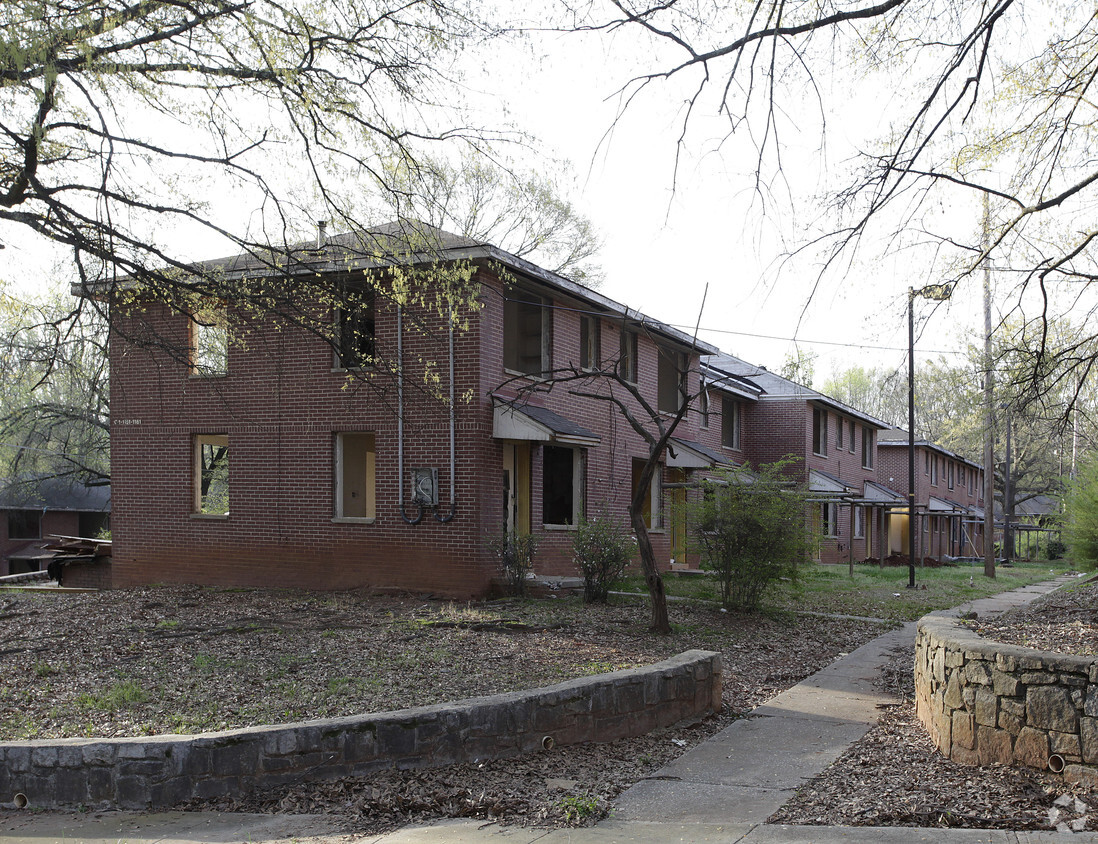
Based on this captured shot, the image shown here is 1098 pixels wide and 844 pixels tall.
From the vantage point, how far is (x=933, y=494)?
45500 mm

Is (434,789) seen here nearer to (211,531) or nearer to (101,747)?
(101,747)

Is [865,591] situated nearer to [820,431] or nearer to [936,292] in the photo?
[820,431]

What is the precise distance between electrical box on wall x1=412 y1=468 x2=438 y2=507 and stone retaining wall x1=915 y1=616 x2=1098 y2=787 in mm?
9759

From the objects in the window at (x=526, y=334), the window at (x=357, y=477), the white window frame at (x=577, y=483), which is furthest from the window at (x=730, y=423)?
the window at (x=357, y=477)

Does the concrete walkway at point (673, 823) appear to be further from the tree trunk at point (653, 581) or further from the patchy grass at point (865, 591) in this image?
the patchy grass at point (865, 591)

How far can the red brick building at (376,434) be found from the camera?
15.2m

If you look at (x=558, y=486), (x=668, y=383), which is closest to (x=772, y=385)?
(x=668, y=383)

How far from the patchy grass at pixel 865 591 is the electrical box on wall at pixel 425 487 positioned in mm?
3797

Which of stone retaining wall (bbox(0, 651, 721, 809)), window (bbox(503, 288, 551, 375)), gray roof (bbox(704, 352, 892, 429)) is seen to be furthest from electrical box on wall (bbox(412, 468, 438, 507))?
gray roof (bbox(704, 352, 892, 429))

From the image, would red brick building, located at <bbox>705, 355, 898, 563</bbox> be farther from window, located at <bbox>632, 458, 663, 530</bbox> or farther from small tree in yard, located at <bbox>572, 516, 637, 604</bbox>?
small tree in yard, located at <bbox>572, 516, 637, 604</bbox>

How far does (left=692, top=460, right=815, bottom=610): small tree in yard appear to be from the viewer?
44.0ft

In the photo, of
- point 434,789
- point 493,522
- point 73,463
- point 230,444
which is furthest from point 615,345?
point 73,463

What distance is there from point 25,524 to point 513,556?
25844 millimetres

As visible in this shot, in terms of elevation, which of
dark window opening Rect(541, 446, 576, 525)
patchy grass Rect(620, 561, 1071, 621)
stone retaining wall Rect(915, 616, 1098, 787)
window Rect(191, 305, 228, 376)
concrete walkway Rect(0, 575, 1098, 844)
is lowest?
patchy grass Rect(620, 561, 1071, 621)
